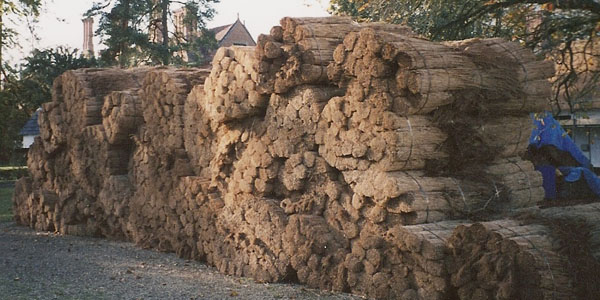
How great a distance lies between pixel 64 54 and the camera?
32.0m

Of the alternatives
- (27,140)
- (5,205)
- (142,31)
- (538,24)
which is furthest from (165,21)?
(538,24)

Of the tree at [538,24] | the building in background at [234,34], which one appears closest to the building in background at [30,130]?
the building in background at [234,34]

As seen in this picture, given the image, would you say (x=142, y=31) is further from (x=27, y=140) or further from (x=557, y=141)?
(x=557, y=141)

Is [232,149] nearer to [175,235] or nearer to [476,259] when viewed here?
[175,235]

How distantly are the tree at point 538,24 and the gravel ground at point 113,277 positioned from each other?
3855 mm

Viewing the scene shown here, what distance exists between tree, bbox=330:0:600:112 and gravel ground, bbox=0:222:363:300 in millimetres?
3855

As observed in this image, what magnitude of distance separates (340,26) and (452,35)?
3.49 metres

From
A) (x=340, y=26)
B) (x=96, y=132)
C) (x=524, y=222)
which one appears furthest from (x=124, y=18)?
(x=524, y=222)

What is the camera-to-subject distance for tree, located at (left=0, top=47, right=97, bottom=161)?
31219 millimetres

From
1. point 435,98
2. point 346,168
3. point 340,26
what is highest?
point 340,26

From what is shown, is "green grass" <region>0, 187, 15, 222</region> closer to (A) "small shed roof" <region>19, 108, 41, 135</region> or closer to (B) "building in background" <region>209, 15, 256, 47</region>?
(A) "small shed roof" <region>19, 108, 41, 135</region>

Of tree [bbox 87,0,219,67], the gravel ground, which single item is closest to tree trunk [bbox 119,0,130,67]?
tree [bbox 87,0,219,67]

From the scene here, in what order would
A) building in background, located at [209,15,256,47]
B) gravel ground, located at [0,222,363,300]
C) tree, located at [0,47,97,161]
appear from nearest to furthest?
gravel ground, located at [0,222,363,300] → tree, located at [0,47,97,161] → building in background, located at [209,15,256,47]

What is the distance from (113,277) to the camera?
934 cm
